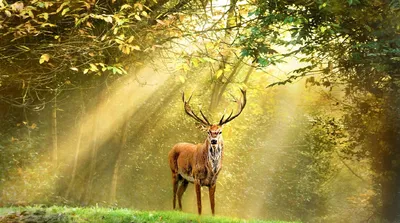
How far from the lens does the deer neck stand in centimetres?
1006

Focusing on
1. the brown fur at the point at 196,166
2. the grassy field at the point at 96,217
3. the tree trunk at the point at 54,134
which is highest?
the tree trunk at the point at 54,134

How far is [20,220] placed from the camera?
9945 millimetres

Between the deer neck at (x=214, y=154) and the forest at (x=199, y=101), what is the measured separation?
1.16 m

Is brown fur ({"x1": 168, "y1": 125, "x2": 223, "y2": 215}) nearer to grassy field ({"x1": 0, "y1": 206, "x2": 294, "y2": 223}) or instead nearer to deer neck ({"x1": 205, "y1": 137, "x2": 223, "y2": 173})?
deer neck ({"x1": 205, "y1": 137, "x2": 223, "y2": 173})

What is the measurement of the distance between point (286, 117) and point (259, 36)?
15.8m

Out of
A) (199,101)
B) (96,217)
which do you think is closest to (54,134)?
(199,101)

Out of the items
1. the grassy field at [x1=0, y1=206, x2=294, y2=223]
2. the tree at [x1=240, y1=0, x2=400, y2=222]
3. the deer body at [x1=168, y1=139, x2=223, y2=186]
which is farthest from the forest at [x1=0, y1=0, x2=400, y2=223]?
the grassy field at [x1=0, y1=206, x2=294, y2=223]

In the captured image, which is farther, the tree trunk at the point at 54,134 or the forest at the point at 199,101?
the tree trunk at the point at 54,134

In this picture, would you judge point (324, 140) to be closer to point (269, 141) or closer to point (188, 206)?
point (269, 141)

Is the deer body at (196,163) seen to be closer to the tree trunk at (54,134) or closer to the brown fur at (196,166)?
the brown fur at (196,166)

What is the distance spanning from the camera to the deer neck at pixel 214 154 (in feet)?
33.0

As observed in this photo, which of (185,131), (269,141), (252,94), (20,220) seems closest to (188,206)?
(185,131)

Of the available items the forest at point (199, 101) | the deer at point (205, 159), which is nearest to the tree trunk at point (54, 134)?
the forest at point (199, 101)

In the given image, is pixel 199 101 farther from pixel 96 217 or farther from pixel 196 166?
pixel 96 217
